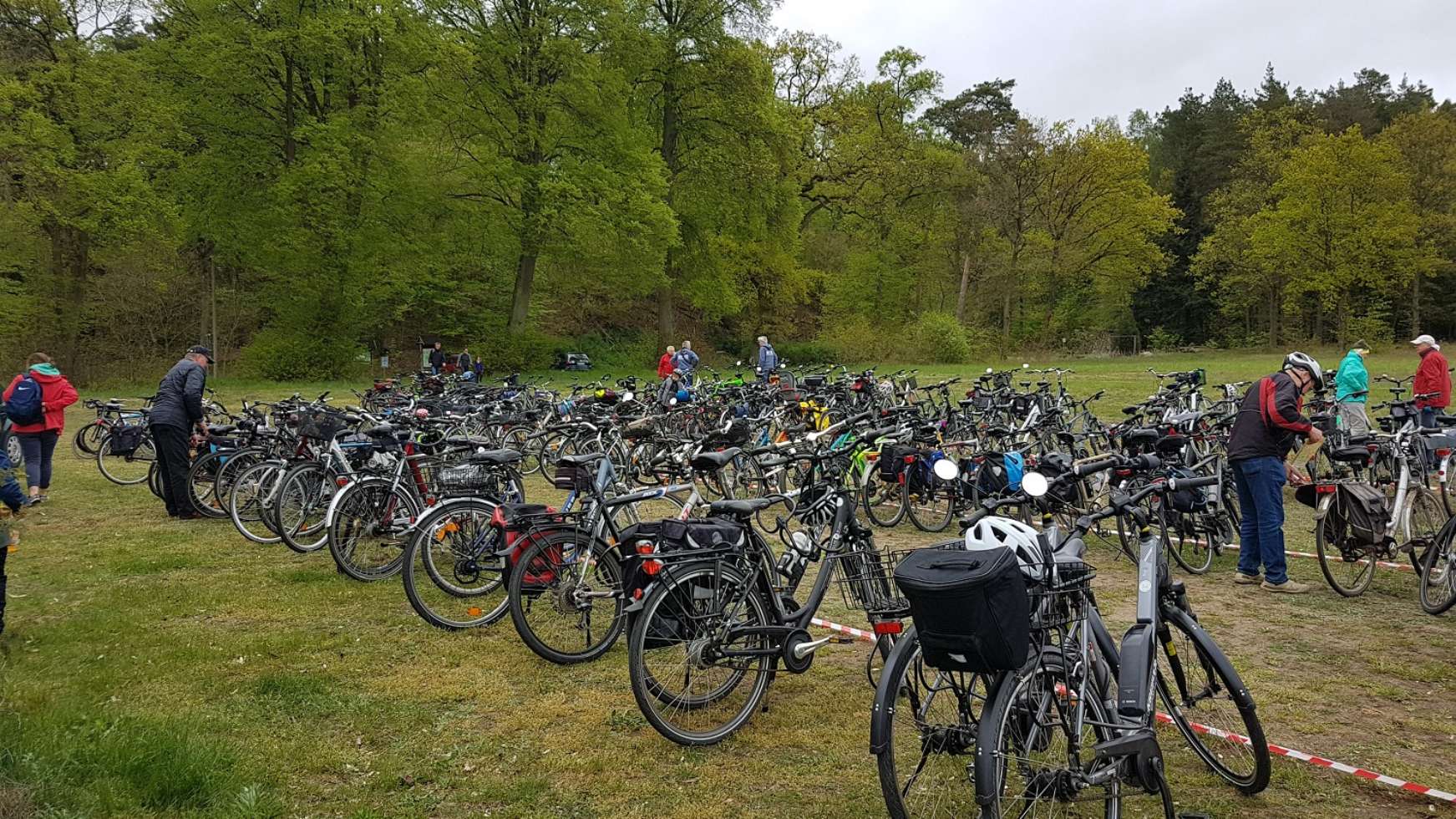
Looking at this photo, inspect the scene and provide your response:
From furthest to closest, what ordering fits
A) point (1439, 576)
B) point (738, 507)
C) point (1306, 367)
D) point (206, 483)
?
1. point (206, 483)
2. point (1306, 367)
3. point (1439, 576)
4. point (738, 507)

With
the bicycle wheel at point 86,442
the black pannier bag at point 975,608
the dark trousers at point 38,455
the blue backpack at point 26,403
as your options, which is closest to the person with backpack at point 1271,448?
the black pannier bag at point 975,608

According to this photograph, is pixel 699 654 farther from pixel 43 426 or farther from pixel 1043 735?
pixel 43 426

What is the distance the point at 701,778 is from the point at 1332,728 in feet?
9.10

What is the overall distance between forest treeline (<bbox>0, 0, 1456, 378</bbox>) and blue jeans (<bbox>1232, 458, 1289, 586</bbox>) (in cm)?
2175

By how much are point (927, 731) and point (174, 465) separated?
7987mm

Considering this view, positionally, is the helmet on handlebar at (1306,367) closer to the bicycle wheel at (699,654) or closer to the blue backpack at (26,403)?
the bicycle wheel at (699,654)

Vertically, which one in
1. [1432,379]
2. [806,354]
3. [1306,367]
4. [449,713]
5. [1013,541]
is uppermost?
[806,354]

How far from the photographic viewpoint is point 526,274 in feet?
93.7

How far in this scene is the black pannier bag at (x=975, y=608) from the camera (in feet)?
7.58

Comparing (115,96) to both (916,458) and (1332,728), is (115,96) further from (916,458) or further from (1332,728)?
(1332,728)

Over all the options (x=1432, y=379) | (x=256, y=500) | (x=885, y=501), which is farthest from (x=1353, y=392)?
(x=256, y=500)

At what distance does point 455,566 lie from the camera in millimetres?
5359

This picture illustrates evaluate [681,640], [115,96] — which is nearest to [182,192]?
[115,96]

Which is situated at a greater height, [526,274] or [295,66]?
[295,66]
